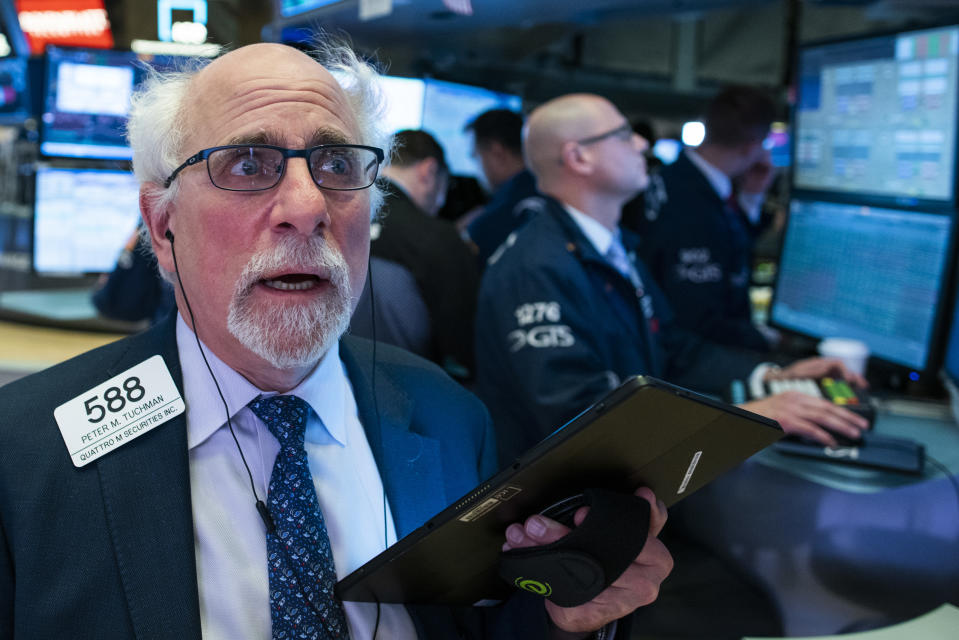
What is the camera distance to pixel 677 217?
3.06 m

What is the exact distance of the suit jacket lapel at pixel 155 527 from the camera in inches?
37.7

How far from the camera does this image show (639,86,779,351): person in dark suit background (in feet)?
9.79

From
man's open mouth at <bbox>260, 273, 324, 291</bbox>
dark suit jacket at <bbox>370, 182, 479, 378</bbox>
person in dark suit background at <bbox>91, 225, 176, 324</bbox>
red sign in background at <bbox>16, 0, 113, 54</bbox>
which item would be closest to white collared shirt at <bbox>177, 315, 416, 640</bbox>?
man's open mouth at <bbox>260, 273, 324, 291</bbox>

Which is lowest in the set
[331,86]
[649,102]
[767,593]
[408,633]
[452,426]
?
[767,593]

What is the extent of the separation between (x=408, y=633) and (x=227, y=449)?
13.6 inches

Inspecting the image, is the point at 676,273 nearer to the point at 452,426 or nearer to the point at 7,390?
the point at 452,426

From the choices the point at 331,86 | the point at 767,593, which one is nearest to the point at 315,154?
the point at 331,86

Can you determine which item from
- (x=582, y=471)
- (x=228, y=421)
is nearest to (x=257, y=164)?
(x=228, y=421)

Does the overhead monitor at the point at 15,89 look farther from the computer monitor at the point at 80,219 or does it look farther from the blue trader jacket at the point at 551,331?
the blue trader jacket at the point at 551,331

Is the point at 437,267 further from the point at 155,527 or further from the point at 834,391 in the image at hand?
the point at 155,527

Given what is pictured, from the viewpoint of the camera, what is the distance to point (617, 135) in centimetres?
253

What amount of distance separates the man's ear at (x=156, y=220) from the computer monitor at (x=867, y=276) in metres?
1.81

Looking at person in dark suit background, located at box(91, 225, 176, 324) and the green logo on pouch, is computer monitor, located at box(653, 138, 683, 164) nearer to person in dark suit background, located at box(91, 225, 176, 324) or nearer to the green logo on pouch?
person in dark suit background, located at box(91, 225, 176, 324)

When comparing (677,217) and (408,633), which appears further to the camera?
(677,217)
